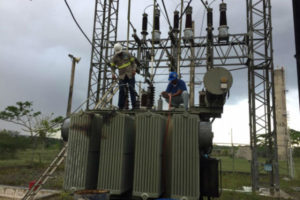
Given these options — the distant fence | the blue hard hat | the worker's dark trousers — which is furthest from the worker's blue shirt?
the distant fence

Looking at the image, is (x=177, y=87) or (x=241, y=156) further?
(x=241, y=156)

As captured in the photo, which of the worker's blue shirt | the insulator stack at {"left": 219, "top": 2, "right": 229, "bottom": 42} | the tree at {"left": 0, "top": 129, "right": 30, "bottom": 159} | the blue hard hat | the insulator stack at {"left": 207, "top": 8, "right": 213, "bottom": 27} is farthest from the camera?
the tree at {"left": 0, "top": 129, "right": 30, "bottom": 159}

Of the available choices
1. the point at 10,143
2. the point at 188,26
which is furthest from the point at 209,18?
the point at 10,143

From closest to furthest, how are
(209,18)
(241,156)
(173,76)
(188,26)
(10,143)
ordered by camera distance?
(173,76), (209,18), (188,26), (10,143), (241,156)

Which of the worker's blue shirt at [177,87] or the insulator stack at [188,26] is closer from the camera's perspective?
the worker's blue shirt at [177,87]

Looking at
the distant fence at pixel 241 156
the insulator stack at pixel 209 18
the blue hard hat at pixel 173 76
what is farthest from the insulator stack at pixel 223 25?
the blue hard hat at pixel 173 76

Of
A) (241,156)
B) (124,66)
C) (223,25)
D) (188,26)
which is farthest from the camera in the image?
(241,156)

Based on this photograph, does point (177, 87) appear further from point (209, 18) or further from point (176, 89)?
point (209, 18)

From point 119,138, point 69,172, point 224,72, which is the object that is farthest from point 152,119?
point 224,72

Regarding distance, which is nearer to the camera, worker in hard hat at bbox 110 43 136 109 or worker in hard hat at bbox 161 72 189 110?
worker in hard hat at bbox 161 72 189 110

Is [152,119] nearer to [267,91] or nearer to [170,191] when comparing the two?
[170,191]

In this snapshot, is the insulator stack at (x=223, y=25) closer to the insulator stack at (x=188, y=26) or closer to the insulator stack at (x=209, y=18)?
the insulator stack at (x=209, y=18)

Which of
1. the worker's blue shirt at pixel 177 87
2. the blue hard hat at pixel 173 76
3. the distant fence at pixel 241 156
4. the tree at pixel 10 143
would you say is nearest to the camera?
the blue hard hat at pixel 173 76

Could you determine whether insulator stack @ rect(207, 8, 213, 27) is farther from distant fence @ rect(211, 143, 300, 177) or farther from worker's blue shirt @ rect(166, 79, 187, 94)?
worker's blue shirt @ rect(166, 79, 187, 94)
